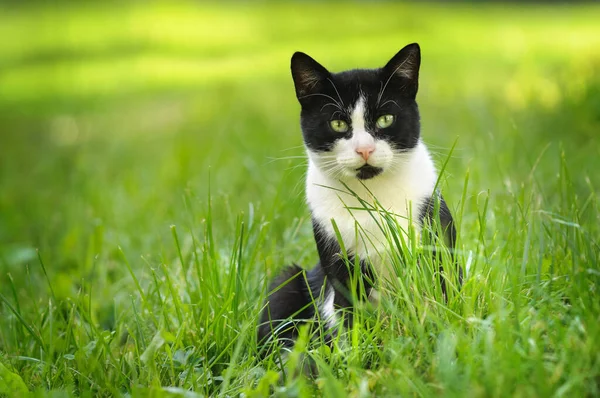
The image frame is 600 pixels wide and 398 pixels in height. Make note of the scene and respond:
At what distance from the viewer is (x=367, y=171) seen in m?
2.41

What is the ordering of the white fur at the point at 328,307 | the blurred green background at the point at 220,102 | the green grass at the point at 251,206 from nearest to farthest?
the green grass at the point at 251,206, the white fur at the point at 328,307, the blurred green background at the point at 220,102

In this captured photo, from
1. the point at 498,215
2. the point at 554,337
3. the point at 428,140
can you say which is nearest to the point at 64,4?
the point at 428,140

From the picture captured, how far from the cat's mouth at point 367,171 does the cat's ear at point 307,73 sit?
330mm

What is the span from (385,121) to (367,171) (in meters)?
0.18

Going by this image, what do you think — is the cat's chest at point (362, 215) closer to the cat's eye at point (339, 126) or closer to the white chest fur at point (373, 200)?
the white chest fur at point (373, 200)

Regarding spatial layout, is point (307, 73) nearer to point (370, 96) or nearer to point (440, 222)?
point (370, 96)

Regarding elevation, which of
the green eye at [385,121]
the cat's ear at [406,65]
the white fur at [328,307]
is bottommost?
the white fur at [328,307]

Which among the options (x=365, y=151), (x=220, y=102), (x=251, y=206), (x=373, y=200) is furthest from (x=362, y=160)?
(x=220, y=102)

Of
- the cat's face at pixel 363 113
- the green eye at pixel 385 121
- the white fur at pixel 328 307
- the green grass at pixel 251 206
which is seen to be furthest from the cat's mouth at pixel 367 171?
the white fur at pixel 328 307

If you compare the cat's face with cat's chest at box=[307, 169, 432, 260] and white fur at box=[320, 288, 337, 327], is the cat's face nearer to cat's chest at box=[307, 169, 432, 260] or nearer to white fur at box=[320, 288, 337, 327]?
cat's chest at box=[307, 169, 432, 260]

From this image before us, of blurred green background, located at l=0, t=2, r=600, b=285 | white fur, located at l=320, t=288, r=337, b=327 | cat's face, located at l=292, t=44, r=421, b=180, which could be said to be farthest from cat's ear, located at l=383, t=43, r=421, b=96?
white fur, located at l=320, t=288, r=337, b=327

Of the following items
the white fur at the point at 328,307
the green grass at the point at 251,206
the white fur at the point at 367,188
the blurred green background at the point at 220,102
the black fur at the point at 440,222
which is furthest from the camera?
the blurred green background at the point at 220,102

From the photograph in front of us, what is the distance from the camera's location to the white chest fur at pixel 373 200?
239 centimetres

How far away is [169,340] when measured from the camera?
225 centimetres
